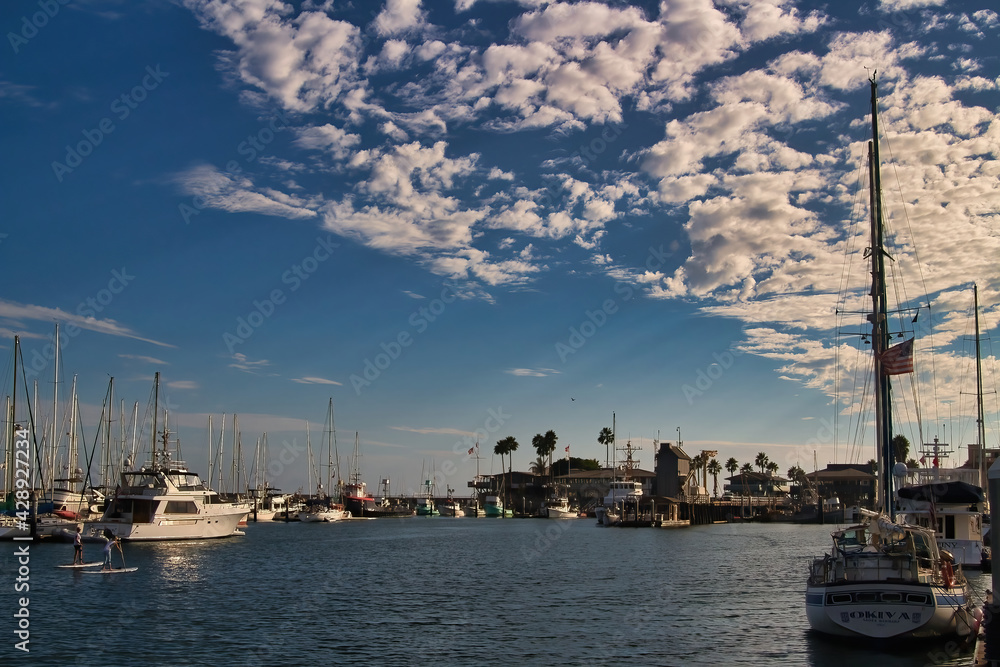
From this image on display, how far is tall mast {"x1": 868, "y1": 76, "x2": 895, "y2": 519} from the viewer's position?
28.6m

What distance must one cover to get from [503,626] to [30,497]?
62176mm

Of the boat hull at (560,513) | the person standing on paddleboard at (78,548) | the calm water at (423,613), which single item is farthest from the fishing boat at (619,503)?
the person standing on paddleboard at (78,548)

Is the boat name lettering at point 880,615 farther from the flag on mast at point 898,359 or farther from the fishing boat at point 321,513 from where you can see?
the fishing boat at point 321,513

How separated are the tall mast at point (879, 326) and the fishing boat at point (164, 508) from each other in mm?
62875

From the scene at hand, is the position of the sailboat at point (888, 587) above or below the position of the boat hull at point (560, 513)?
above

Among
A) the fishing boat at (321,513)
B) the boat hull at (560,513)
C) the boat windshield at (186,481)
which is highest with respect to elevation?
the boat windshield at (186,481)

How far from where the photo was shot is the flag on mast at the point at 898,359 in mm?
29047

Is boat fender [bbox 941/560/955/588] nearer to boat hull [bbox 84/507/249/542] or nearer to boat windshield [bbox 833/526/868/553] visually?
boat windshield [bbox 833/526/868/553]

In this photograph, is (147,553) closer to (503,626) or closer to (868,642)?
(503,626)

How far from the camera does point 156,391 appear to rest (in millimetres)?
89188

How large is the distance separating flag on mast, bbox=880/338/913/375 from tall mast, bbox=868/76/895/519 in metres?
0.24

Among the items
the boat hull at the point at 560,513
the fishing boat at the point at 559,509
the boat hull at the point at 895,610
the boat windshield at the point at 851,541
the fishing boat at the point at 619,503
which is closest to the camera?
the boat hull at the point at 895,610

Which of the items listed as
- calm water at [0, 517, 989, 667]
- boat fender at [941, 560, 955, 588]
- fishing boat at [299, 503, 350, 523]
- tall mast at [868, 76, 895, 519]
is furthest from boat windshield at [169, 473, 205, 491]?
fishing boat at [299, 503, 350, 523]

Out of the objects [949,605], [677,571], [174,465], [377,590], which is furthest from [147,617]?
[174,465]
